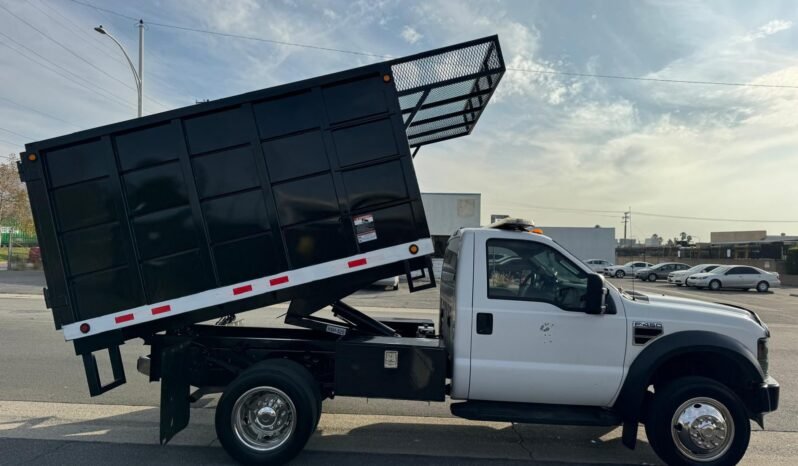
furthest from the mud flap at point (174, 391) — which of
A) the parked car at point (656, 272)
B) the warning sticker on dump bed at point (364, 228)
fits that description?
the parked car at point (656, 272)

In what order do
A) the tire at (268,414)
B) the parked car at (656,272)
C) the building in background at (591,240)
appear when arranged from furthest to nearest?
the building in background at (591,240), the parked car at (656,272), the tire at (268,414)

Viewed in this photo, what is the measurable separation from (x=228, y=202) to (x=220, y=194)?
0.09 m

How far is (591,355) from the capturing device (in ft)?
13.2

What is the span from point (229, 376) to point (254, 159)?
6.90 ft

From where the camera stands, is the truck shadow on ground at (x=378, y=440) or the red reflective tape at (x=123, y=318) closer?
the red reflective tape at (x=123, y=318)

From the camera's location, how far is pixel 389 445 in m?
4.47

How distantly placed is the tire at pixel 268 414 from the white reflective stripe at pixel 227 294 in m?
0.69

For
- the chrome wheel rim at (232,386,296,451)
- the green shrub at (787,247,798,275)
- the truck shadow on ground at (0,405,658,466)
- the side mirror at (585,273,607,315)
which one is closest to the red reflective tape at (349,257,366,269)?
the chrome wheel rim at (232,386,296,451)

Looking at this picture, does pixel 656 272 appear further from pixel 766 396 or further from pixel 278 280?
pixel 278 280

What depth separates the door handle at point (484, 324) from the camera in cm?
404

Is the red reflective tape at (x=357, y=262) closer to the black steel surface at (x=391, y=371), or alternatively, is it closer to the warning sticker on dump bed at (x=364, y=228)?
the warning sticker on dump bed at (x=364, y=228)

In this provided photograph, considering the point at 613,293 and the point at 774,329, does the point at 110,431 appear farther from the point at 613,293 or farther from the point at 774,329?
the point at 774,329

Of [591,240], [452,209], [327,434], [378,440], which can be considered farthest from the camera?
[591,240]

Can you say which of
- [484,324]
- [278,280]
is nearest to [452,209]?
[484,324]
